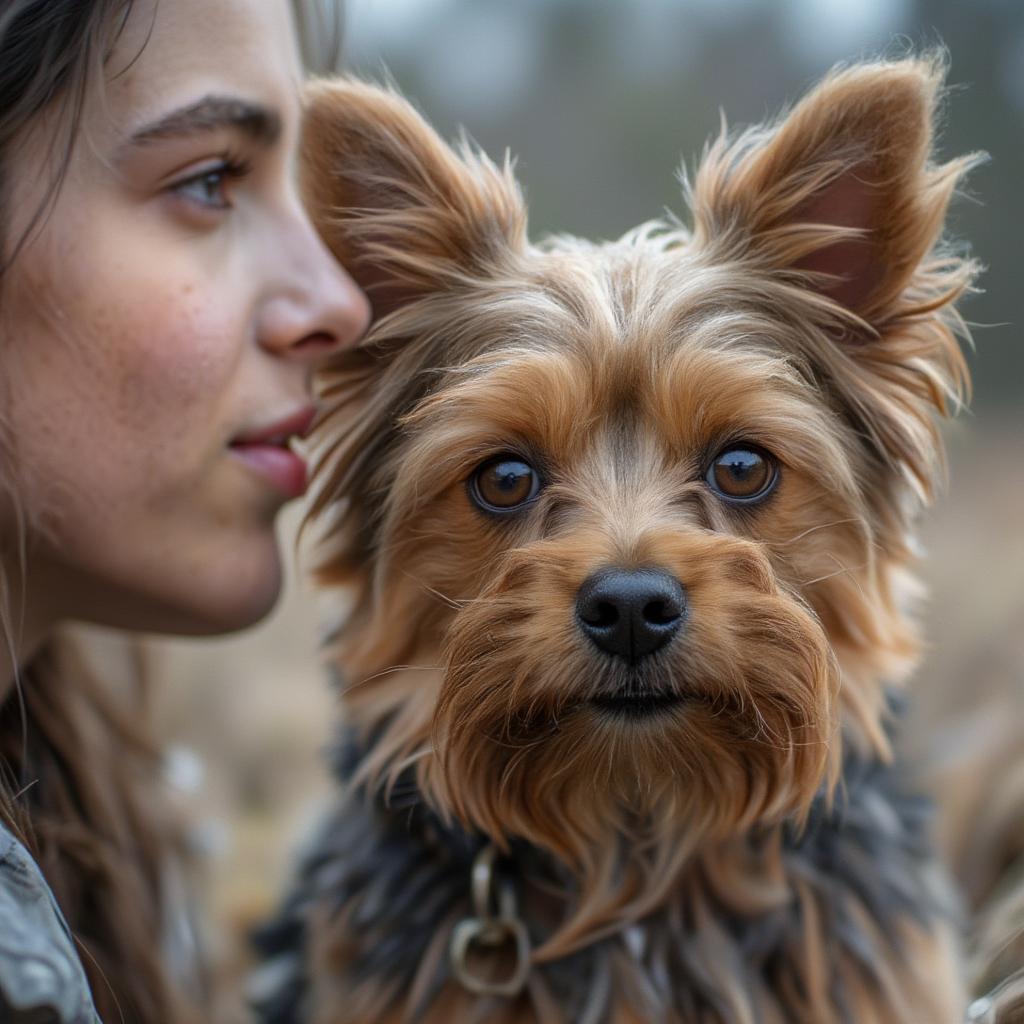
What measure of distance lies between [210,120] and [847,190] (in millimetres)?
1412

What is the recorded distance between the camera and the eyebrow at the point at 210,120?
283 centimetres

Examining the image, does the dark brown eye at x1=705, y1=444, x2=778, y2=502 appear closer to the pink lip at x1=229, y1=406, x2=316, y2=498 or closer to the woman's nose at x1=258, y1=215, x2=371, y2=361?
the woman's nose at x1=258, y1=215, x2=371, y2=361

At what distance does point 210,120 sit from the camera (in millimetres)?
2906

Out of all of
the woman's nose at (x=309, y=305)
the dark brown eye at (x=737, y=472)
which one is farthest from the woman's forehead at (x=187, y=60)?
the dark brown eye at (x=737, y=472)

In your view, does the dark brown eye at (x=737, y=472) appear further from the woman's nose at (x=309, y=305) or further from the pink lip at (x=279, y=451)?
the pink lip at (x=279, y=451)

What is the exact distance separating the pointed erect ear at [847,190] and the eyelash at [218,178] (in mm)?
1086

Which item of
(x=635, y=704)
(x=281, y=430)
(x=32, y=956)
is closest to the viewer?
(x=32, y=956)

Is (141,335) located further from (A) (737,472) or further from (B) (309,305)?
(A) (737,472)

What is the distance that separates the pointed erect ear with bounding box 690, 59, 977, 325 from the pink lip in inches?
42.2

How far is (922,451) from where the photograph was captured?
9.90 feet

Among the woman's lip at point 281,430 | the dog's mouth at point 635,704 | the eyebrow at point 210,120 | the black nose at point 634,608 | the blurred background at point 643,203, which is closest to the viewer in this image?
the black nose at point 634,608

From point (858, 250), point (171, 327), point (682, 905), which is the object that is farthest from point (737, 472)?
point (171, 327)

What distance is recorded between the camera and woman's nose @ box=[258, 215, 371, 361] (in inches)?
121

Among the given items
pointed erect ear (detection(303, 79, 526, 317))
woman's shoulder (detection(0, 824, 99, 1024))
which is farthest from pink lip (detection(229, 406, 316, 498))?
woman's shoulder (detection(0, 824, 99, 1024))
